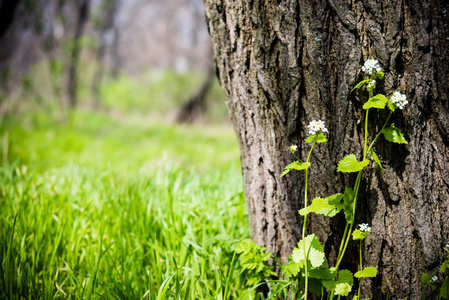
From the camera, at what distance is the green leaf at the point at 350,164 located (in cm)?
95

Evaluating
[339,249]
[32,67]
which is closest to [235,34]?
[339,249]

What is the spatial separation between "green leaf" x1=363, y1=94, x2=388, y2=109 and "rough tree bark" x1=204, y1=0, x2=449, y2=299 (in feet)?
0.27

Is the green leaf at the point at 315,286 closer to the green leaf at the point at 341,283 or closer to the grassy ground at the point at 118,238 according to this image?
the green leaf at the point at 341,283

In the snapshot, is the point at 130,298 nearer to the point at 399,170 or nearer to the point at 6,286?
the point at 6,286

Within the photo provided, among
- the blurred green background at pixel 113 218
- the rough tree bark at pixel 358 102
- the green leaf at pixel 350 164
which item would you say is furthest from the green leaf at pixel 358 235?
the blurred green background at pixel 113 218

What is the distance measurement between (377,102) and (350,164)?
22cm

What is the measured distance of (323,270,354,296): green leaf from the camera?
100 centimetres

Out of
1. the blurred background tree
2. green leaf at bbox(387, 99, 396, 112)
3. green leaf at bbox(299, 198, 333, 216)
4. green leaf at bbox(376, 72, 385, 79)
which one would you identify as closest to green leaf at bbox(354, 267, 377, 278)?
green leaf at bbox(299, 198, 333, 216)

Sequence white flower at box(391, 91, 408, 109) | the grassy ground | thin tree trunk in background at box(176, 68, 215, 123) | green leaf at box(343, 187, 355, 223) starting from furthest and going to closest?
thin tree trunk in background at box(176, 68, 215, 123)
the grassy ground
green leaf at box(343, 187, 355, 223)
white flower at box(391, 91, 408, 109)

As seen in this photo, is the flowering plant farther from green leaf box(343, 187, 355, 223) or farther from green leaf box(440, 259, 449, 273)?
green leaf box(440, 259, 449, 273)

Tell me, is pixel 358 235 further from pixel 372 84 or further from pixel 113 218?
pixel 113 218

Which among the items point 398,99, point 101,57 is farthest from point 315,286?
point 101,57

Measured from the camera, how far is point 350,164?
3.23 ft

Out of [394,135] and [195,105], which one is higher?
[394,135]
